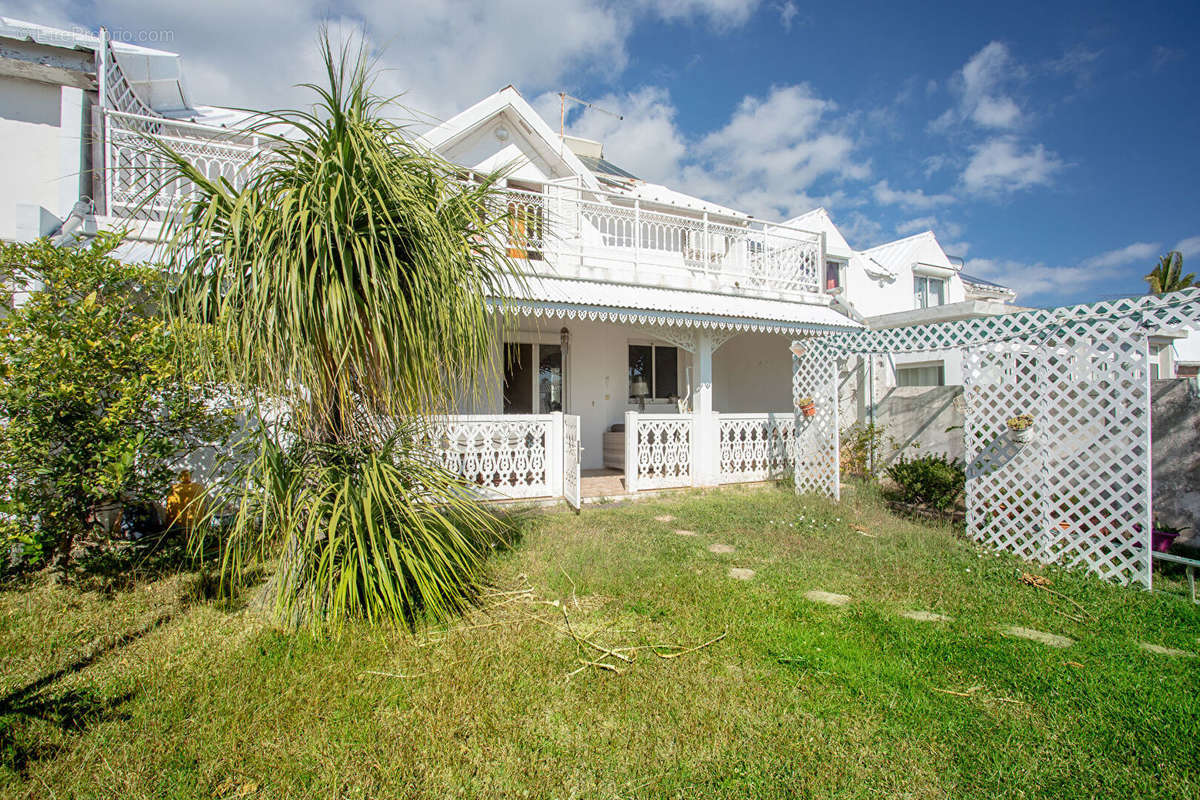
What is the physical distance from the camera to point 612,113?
16562mm

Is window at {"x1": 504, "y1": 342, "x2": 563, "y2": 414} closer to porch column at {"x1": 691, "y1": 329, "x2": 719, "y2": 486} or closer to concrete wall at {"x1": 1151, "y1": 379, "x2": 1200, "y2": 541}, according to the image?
porch column at {"x1": 691, "y1": 329, "x2": 719, "y2": 486}

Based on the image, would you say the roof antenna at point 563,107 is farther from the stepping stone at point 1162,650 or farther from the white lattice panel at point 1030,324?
the stepping stone at point 1162,650

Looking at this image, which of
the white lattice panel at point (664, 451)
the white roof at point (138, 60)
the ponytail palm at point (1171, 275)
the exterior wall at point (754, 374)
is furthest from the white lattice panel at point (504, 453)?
the ponytail palm at point (1171, 275)

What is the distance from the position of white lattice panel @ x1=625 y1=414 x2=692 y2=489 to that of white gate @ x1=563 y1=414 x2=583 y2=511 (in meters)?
1.29

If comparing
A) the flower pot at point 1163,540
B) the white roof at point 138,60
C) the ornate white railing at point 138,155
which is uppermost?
the white roof at point 138,60

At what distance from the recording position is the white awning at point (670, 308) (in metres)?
8.37

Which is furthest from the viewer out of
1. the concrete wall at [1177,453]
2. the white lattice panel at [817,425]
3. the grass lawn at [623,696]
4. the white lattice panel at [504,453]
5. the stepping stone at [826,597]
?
the white lattice panel at [817,425]

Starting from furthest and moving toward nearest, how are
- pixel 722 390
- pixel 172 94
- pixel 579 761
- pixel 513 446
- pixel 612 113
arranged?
pixel 612 113 → pixel 722 390 → pixel 172 94 → pixel 513 446 → pixel 579 761

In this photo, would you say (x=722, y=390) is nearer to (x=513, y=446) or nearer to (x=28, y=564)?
(x=513, y=446)

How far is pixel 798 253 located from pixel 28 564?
44.6 feet

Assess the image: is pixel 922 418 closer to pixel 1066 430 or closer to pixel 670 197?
pixel 1066 430

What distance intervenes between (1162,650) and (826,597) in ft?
7.07

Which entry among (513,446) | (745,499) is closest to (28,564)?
(513,446)

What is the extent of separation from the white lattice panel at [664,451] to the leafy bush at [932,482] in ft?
11.2
